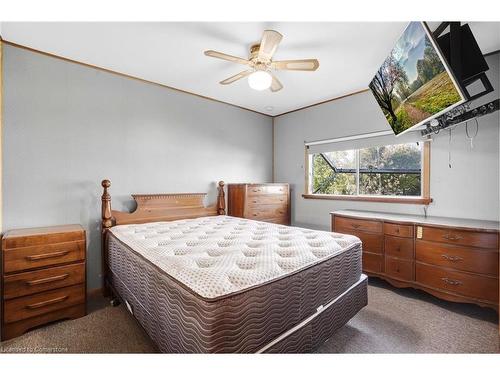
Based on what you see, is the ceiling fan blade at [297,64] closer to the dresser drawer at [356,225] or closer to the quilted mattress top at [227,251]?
the quilted mattress top at [227,251]

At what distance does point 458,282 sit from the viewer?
2.17 metres

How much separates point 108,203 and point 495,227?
381cm

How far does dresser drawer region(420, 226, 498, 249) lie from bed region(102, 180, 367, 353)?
100cm

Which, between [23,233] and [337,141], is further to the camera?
[337,141]

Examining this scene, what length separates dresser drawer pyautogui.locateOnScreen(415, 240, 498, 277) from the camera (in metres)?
2.04

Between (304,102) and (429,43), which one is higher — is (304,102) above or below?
above

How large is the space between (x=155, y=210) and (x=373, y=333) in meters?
2.62

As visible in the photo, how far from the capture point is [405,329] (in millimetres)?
1941

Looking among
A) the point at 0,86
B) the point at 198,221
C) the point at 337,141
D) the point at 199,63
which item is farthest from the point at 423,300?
the point at 0,86

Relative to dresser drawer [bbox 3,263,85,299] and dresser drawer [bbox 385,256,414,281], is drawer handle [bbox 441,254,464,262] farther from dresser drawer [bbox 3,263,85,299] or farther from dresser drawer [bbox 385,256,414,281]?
dresser drawer [bbox 3,263,85,299]

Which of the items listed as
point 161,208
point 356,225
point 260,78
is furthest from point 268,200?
point 260,78

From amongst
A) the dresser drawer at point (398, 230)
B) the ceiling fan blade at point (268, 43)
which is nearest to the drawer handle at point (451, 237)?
the dresser drawer at point (398, 230)

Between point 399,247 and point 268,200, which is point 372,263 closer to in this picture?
point 399,247

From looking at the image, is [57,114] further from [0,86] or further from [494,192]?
[494,192]
